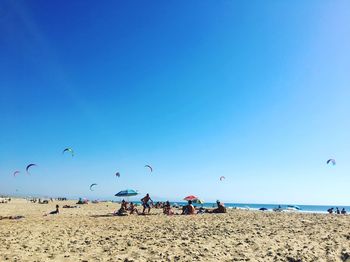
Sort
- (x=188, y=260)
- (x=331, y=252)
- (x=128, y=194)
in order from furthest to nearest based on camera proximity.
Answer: (x=128, y=194), (x=331, y=252), (x=188, y=260)

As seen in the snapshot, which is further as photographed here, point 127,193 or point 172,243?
point 127,193

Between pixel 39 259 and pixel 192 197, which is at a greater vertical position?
pixel 192 197

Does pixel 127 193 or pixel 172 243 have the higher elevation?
pixel 127 193

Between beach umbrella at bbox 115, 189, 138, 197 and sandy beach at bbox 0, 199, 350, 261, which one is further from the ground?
beach umbrella at bbox 115, 189, 138, 197

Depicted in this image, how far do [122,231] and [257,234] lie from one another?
6.37 m

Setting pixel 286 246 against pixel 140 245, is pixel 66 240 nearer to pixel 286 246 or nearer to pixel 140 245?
pixel 140 245

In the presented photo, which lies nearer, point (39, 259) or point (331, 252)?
point (39, 259)

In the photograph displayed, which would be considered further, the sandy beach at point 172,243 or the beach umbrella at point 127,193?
the beach umbrella at point 127,193

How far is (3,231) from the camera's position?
15148mm

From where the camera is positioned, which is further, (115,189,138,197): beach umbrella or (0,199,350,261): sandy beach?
(115,189,138,197): beach umbrella

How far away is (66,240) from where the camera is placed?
507 inches

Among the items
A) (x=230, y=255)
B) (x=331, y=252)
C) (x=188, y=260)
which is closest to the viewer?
(x=188, y=260)

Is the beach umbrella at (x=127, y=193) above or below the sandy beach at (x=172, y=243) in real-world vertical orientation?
above

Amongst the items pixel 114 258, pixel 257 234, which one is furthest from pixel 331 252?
pixel 114 258
